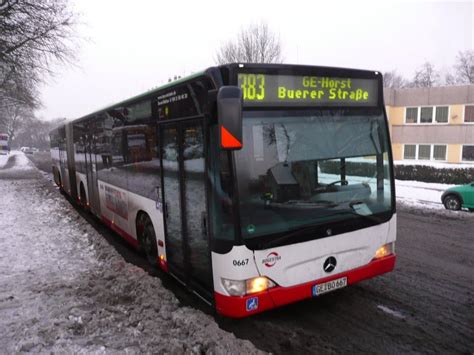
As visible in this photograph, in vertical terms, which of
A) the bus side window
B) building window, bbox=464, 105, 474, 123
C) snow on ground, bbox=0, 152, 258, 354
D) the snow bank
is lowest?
the snow bank

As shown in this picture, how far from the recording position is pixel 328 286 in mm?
4328

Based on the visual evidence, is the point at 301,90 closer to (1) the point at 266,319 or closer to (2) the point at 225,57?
(1) the point at 266,319

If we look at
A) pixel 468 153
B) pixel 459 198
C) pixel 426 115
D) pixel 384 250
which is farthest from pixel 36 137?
pixel 384 250

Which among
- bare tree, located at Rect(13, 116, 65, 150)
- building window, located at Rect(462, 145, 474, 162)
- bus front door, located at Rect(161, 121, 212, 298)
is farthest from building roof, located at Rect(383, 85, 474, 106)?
bare tree, located at Rect(13, 116, 65, 150)

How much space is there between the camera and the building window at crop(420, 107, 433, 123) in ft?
93.3

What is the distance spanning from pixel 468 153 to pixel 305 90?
28.2 metres

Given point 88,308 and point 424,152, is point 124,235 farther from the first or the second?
point 424,152

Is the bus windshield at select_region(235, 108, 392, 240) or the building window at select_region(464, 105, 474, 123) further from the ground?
the building window at select_region(464, 105, 474, 123)

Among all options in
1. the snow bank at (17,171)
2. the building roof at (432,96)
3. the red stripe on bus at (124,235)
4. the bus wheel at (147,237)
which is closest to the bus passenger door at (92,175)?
the red stripe on bus at (124,235)

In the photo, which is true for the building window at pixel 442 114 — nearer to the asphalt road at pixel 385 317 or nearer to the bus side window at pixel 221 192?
the asphalt road at pixel 385 317

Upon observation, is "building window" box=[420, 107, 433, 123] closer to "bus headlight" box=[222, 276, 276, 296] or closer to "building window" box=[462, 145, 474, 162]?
"building window" box=[462, 145, 474, 162]

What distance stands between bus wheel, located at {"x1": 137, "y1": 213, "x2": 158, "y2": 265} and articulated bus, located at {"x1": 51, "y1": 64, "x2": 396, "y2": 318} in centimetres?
84

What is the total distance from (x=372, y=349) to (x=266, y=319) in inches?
50.1

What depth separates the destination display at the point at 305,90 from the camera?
3.93 metres
